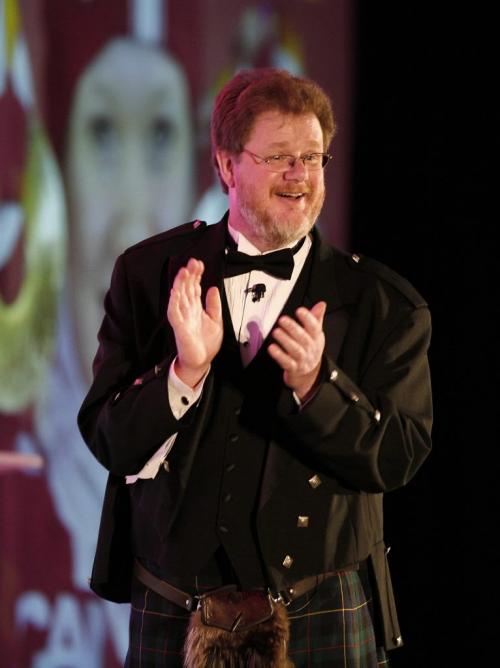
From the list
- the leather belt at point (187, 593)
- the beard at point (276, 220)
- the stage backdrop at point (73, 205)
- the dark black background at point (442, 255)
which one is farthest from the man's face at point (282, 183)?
the dark black background at point (442, 255)

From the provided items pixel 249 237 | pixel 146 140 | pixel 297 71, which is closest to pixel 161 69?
pixel 146 140

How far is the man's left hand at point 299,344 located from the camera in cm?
183

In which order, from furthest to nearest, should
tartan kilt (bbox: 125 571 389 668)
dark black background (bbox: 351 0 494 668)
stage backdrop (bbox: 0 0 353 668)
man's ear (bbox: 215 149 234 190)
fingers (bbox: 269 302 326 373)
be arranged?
dark black background (bbox: 351 0 494 668) < stage backdrop (bbox: 0 0 353 668) < man's ear (bbox: 215 149 234 190) < tartan kilt (bbox: 125 571 389 668) < fingers (bbox: 269 302 326 373)

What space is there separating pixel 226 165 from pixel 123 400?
22.1 inches

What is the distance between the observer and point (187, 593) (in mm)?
2027

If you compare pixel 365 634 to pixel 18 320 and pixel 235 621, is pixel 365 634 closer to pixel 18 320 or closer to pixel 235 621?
pixel 235 621

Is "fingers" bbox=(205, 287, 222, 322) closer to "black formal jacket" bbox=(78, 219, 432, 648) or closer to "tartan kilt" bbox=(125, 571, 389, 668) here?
"black formal jacket" bbox=(78, 219, 432, 648)

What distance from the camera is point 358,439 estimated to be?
1900mm

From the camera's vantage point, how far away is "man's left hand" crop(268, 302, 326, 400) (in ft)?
6.01

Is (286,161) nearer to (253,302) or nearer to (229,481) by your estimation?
(253,302)

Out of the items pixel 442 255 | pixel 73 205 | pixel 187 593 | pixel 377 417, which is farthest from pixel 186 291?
pixel 442 255

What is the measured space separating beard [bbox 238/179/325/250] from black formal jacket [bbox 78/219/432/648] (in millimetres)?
84

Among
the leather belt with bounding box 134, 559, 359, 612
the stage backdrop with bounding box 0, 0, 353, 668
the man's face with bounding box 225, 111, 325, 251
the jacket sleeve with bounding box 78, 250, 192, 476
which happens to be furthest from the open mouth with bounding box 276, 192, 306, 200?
the stage backdrop with bounding box 0, 0, 353, 668

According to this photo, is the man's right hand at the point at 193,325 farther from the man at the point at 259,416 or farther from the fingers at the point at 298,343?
the fingers at the point at 298,343
